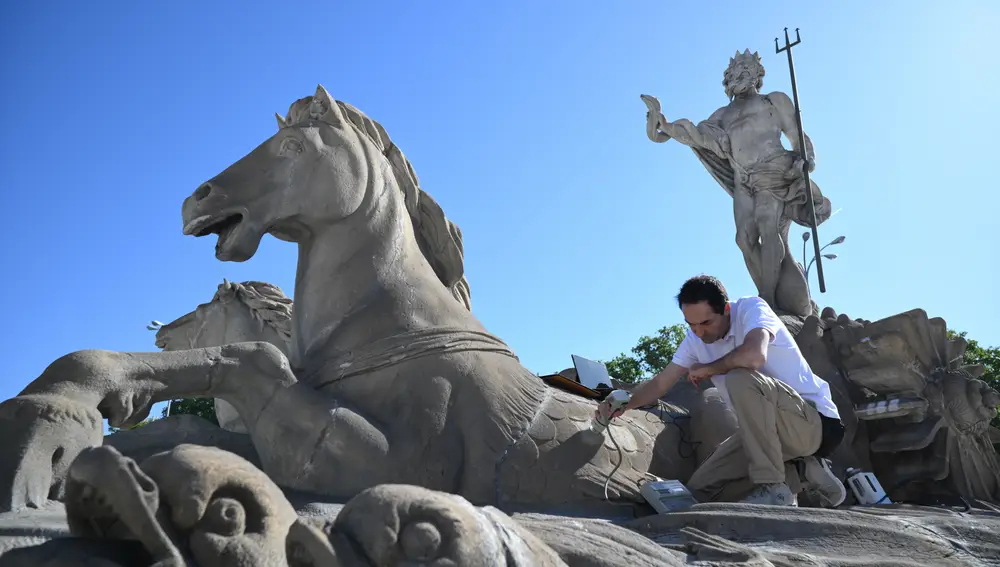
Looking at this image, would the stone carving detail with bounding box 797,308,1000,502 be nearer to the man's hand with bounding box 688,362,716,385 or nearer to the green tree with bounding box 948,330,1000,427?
the man's hand with bounding box 688,362,716,385

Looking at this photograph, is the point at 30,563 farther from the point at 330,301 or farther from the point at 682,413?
the point at 682,413

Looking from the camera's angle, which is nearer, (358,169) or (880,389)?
(358,169)

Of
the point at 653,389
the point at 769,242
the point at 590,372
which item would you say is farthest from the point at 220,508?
the point at 769,242

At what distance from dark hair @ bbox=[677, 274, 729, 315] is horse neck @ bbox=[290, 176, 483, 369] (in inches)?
33.2

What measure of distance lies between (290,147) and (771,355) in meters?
2.17

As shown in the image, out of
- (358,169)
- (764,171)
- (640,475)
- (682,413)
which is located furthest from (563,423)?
(764,171)

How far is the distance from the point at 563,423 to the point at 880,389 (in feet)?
8.39

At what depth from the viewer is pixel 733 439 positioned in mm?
3898

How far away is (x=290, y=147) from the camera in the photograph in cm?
398

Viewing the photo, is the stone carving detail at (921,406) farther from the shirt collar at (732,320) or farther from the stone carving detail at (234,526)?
the stone carving detail at (234,526)

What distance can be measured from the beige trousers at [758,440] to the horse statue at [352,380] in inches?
9.8

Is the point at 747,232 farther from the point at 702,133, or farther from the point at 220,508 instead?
the point at 220,508

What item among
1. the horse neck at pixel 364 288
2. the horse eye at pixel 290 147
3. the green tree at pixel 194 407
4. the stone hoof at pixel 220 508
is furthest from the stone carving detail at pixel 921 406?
the green tree at pixel 194 407

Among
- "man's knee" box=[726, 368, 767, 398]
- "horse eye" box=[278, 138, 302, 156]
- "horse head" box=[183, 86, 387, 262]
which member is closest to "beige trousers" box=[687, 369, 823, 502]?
"man's knee" box=[726, 368, 767, 398]
